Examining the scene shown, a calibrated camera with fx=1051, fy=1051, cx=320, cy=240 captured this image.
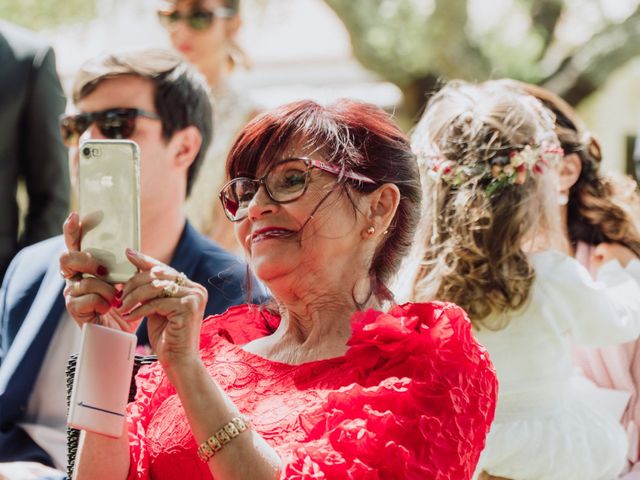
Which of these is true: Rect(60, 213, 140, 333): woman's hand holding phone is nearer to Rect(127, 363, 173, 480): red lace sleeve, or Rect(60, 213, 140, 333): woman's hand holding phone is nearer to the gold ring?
the gold ring

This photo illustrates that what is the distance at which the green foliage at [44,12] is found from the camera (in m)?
12.0

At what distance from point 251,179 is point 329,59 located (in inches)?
535

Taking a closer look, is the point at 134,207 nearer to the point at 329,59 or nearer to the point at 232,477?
the point at 232,477

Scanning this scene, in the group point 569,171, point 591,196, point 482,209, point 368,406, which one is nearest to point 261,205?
point 368,406

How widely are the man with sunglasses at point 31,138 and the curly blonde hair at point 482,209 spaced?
1794mm

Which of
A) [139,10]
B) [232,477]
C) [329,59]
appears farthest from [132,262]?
[329,59]

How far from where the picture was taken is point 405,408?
213 cm

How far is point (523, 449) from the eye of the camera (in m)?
3.19

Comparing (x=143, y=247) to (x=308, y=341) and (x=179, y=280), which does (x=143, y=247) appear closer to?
(x=308, y=341)

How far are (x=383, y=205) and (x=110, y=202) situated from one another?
26.5 inches

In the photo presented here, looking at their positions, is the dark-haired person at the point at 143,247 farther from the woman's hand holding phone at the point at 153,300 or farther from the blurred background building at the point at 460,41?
the blurred background building at the point at 460,41

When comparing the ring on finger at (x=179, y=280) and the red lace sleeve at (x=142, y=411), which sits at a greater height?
the ring on finger at (x=179, y=280)

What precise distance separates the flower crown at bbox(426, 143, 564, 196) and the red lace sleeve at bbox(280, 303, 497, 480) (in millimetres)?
1126

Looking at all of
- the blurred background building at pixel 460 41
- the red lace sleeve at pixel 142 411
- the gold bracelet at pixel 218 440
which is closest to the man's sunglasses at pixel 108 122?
the red lace sleeve at pixel 142 411
